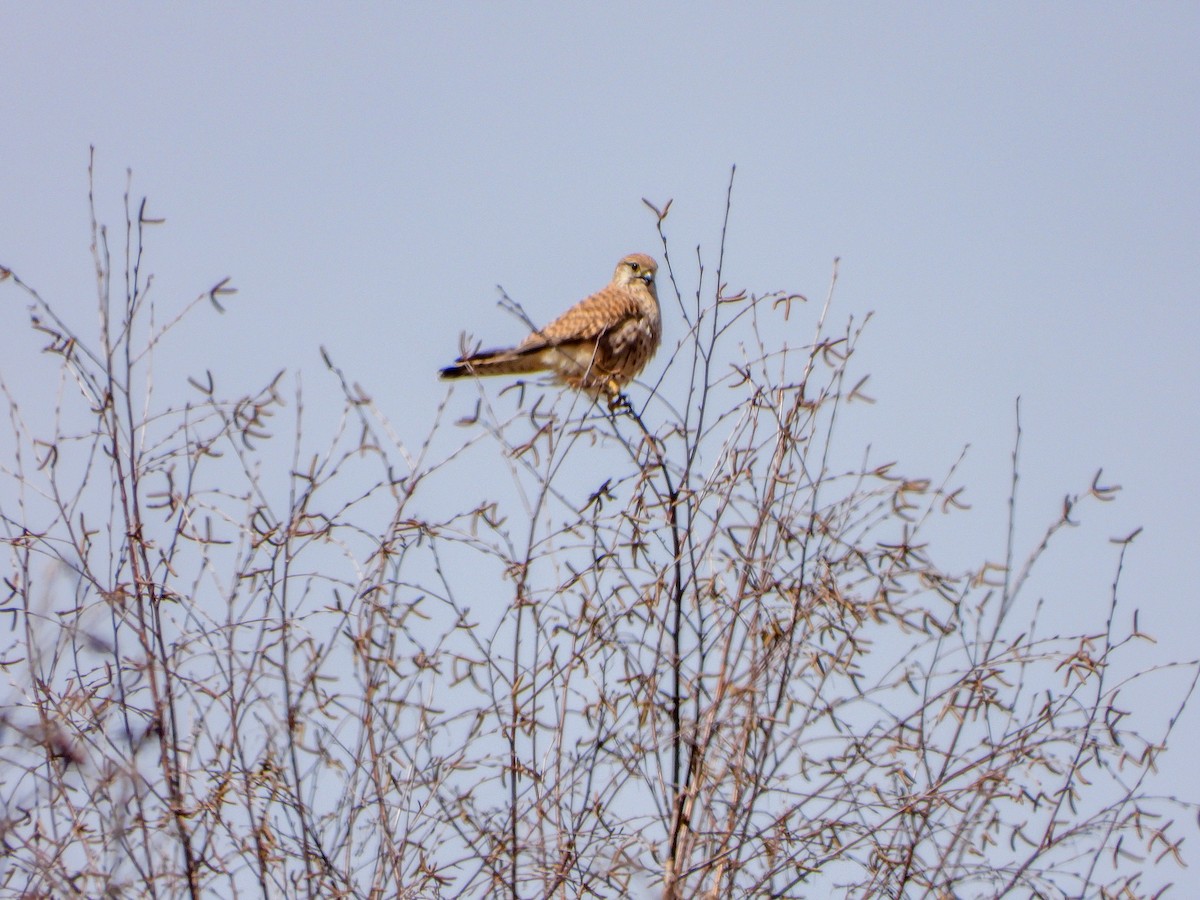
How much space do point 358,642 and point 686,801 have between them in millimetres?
746

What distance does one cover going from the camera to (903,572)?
329cm

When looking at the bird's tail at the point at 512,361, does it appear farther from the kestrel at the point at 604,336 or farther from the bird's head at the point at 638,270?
the bird's head at the point at 638,270

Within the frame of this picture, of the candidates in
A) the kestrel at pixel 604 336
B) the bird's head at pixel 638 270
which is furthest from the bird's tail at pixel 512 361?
the bird's head at pixel 638 270

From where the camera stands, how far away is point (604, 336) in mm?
6352

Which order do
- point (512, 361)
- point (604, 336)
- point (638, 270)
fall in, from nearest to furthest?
1. point (512, 361)
2. point (604, 336)
3. point (638, 270)

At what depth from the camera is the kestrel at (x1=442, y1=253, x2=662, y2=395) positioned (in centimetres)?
589

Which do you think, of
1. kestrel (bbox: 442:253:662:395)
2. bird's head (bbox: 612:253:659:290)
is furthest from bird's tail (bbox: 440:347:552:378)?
bird's head (bbox: 612:253:659:290)

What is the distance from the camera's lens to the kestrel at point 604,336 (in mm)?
5887

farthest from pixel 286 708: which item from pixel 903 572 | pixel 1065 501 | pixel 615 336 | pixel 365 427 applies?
pixel 615 336

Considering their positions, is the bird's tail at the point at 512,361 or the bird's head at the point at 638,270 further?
the bird's head at the point at 638,270

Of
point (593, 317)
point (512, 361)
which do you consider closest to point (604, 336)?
point (593, 317)

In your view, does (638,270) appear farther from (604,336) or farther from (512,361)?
(512,361)

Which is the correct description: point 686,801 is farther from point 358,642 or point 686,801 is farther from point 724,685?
point 358,642

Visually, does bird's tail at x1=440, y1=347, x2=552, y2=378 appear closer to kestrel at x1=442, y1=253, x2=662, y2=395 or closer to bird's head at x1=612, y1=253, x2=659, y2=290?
kestrel at x1=442, y1=253, x2=662, y2=395
